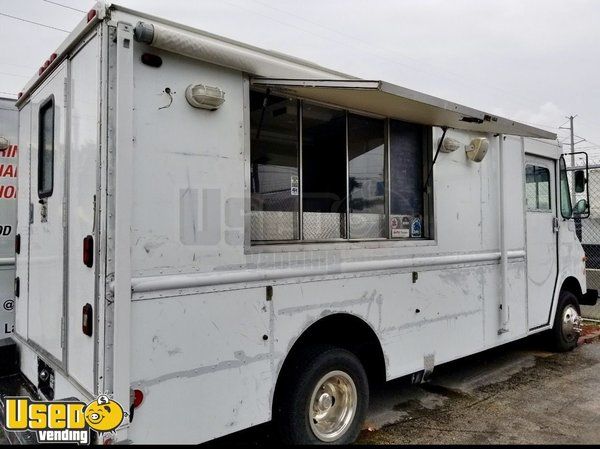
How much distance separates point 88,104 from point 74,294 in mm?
1118

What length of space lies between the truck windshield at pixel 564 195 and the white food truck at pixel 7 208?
6.24m

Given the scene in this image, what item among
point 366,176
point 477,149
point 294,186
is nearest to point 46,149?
point 294,186

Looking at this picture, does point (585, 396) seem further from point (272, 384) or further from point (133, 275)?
point (133, 275)

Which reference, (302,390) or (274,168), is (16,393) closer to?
(302,390)

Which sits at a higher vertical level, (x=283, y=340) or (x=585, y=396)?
(x=283, y=340)

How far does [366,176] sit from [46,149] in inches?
98.1

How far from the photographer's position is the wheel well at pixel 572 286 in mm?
6152

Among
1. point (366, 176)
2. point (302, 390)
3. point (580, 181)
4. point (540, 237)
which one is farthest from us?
point (580, 181)

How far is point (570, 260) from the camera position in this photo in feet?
20.0

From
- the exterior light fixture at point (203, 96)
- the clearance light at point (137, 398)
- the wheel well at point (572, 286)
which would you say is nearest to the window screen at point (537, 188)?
the wheel well at point (572, 286)

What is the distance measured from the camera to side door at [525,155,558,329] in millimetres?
5457

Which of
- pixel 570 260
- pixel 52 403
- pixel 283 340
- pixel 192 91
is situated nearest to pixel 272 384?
pixel 283 340

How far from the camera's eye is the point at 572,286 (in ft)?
20.7

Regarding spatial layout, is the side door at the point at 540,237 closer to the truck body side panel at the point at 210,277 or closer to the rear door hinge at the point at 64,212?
the truck body side panel at the point at 210,277
